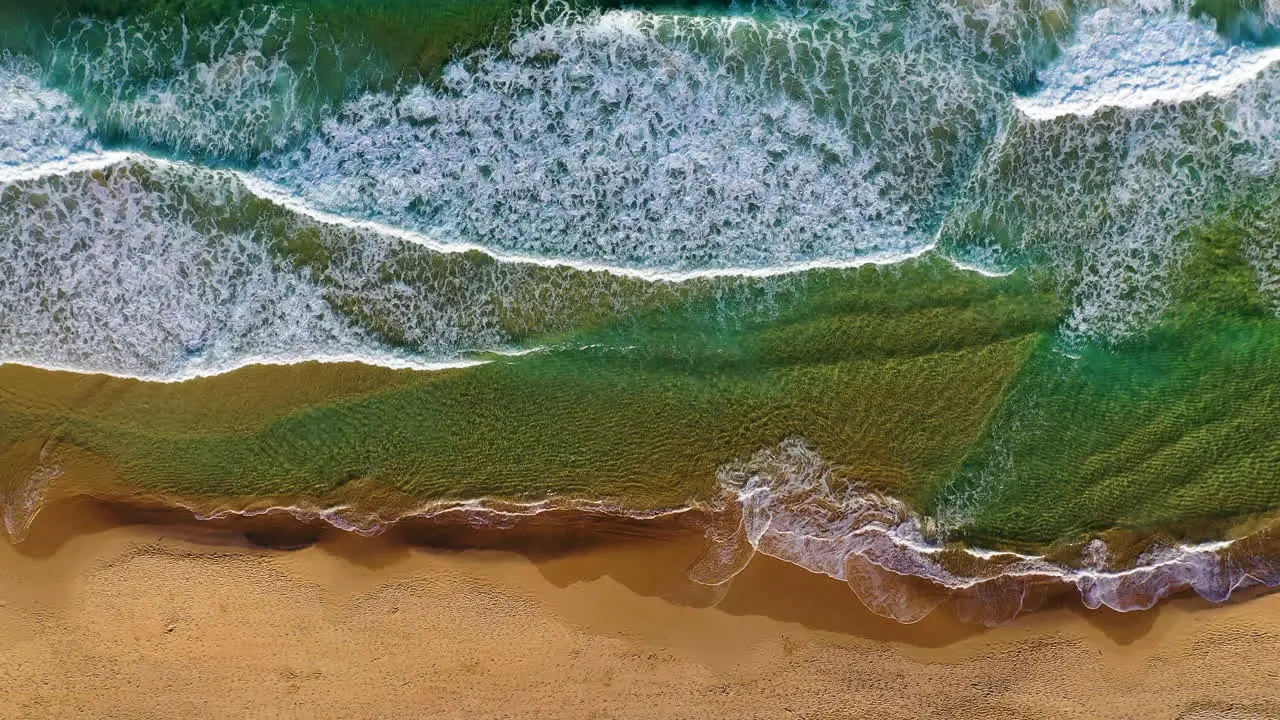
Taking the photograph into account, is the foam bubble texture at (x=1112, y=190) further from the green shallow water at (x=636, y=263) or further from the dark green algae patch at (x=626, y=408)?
the dark green algae patch at (x=626, y=408)

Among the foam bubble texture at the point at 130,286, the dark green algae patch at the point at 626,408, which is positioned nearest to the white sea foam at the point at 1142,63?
the dark green algae patch at the point at 626,408

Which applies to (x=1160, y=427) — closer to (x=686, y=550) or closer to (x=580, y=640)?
(x=686, y=550)

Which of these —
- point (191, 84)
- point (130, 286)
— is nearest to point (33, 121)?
point (191, 84)

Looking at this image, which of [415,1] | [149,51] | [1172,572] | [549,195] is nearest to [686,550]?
[549,195]

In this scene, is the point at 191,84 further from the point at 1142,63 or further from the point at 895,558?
the point at 1142,63

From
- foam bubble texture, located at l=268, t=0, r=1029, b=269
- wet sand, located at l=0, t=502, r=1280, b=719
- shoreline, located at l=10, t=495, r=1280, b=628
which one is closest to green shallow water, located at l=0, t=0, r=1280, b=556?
foam bubble texture, located at l=268, t=0, r=1029, b=269
